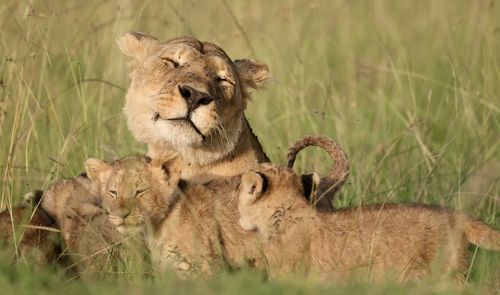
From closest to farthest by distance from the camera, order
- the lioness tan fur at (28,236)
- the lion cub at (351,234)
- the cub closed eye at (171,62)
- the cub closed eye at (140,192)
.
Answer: the lion cub at (351,234)
the cub closed eye at (140,192)
the lioness tan fur at (28,236)
the cub closed eye at (171,62)

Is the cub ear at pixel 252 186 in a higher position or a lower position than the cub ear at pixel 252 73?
lower

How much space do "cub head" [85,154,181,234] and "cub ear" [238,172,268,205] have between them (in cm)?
51

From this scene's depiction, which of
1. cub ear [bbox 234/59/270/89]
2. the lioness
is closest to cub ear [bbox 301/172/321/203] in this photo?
the lioness

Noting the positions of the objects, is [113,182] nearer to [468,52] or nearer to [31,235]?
[31,235]

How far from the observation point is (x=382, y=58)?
1326 cm

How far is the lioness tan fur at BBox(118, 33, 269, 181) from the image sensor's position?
7.27 m

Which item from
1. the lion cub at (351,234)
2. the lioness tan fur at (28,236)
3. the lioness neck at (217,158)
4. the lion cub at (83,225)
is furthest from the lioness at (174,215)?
the lioness neck at (217,158)

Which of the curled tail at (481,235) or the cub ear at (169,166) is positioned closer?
the curled tail at (481,235)

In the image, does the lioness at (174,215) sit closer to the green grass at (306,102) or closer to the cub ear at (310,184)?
the cub ear at (310,184)

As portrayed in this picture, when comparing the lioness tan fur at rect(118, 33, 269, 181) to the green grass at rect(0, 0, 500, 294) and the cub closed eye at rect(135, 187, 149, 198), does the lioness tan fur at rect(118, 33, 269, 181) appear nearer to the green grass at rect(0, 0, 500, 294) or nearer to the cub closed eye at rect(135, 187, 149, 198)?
the green grass at rect(0, 0, 500, 294)

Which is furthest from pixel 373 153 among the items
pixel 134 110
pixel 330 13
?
pixel 330 13

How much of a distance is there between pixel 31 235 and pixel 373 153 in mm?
3255

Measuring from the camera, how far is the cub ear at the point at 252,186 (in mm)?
6426

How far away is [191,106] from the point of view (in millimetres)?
7207
